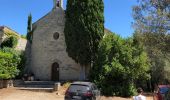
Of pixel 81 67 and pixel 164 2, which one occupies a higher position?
pixel 164 2

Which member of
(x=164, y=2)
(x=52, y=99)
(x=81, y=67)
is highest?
(x=164, y=2)

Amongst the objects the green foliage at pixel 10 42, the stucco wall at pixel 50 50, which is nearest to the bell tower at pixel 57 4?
the stucco wall at pixel 50 50

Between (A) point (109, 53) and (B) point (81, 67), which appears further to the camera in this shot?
(B) point (81, 67)

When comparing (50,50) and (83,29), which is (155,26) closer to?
(83,29)

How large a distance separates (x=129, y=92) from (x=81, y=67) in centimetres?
689

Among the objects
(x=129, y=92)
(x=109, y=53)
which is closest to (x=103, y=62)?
(x=109, y=53)

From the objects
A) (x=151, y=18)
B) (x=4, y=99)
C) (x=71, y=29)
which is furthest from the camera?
(x=71, y=29)

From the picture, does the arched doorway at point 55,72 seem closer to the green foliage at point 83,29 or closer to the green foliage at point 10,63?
the green foliage at point 83,29

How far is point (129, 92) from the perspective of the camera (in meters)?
33.2

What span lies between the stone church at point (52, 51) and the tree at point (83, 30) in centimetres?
211

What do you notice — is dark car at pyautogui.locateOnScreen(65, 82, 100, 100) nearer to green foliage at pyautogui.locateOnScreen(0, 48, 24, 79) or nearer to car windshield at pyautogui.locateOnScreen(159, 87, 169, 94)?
car windshield at pyautogui.locateOnScreen(159, 87, 169, 94)

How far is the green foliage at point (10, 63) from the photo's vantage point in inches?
1321

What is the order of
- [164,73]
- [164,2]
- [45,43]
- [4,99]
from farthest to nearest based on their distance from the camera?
[164,73]
[45,43]
[4,99]
[164,2]

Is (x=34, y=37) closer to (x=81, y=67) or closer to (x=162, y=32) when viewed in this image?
(x=81, y=67)
